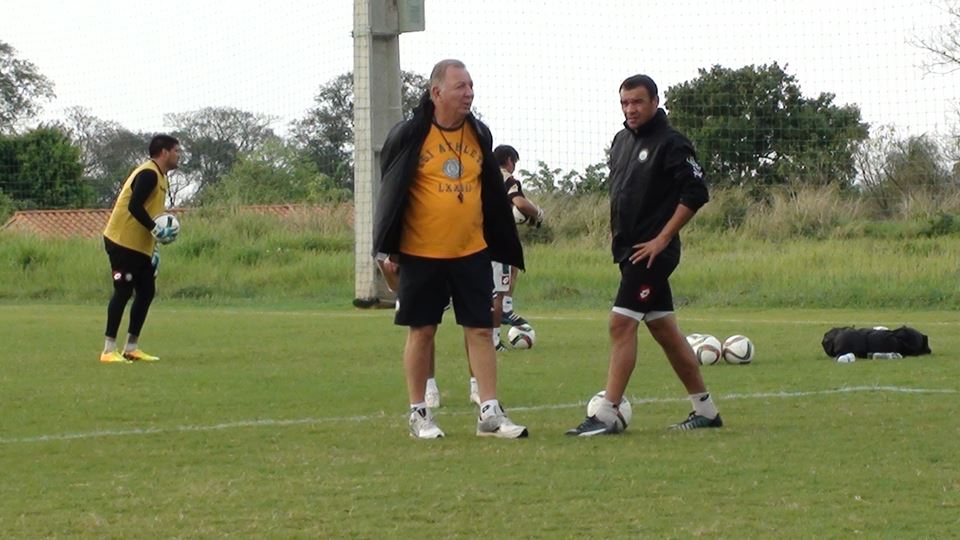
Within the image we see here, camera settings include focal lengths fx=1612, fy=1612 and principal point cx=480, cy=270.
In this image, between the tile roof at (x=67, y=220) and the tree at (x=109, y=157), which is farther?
the tree at (x=109, y=157)

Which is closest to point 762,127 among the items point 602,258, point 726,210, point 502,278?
point 726,210

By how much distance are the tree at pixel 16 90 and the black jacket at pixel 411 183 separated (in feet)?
125

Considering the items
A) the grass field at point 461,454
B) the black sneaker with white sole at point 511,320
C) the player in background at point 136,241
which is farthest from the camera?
the black sneaker with white sole at point 511,320

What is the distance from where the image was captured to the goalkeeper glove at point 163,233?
1346 cm

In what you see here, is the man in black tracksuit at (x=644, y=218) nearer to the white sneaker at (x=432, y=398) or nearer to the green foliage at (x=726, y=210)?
the white sneaker at (x=432, y=398)

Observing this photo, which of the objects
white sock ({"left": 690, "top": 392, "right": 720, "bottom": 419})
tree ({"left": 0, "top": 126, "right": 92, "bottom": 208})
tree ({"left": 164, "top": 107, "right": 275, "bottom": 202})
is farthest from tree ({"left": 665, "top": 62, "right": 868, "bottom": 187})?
tree ({"left": 164, "top": 107, "right": 275, "bottom": 202})

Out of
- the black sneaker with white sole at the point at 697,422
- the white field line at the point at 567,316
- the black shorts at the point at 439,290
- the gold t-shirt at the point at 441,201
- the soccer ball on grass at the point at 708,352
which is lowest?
the white field line at the point at 567,316

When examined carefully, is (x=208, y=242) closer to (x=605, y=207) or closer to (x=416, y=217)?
(x=605, y=207)

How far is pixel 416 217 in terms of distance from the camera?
8.16 m

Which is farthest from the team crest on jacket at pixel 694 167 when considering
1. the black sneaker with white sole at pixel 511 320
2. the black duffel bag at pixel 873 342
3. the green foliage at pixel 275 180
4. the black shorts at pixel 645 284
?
the green foliage at pixel 275 180

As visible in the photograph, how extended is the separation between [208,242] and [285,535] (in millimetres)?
23568

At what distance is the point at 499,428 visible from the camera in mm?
7973

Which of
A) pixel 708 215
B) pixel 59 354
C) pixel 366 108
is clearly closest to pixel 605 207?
pixel 708 215

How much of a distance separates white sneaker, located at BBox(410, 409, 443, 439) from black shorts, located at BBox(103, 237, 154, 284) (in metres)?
6.04
